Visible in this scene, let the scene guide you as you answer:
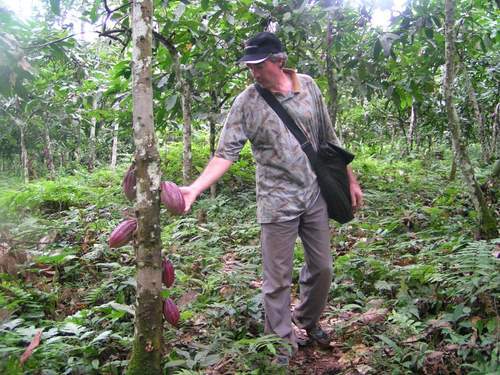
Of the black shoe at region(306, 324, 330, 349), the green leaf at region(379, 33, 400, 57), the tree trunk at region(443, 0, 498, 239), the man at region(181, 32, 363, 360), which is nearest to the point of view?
the man at region(181, 32, 363, 360)

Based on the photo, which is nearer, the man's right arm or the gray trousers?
the man's right arm

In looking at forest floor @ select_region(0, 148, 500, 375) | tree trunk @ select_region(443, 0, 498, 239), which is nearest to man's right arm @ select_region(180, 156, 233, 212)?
forest floor @ select_region(0, 148, 500, 375)

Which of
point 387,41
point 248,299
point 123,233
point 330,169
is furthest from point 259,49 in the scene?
point 387,41

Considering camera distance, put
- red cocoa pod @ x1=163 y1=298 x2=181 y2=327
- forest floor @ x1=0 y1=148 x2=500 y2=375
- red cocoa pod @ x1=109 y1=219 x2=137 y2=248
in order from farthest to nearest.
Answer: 1. forest floor @ x1=0 y1=148 x2=500 y2=375
2. red cocoa pod @ x1=163 y1=298 x2=181 y2=327
3. red cocoa pod @ x1=109 y1=219 x2=137 y2=248

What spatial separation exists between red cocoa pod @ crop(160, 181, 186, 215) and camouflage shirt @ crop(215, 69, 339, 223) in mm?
647

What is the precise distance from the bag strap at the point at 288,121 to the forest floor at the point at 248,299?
1138mm

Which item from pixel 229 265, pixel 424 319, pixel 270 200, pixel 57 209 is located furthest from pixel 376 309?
pixel 57 209

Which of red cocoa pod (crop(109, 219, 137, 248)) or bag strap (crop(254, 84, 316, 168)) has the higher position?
bag strap (crop(254, 84, 316, 168))

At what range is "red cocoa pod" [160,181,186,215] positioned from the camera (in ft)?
7.45

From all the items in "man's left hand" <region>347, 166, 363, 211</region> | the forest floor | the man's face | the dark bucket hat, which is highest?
the dark bucket hat

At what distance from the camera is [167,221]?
596cm

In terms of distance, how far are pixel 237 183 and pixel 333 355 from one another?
16.8ft

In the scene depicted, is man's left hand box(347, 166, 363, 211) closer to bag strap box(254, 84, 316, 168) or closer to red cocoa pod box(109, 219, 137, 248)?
bag strap box(254, 84, 316, 168)

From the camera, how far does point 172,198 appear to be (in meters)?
2.28
